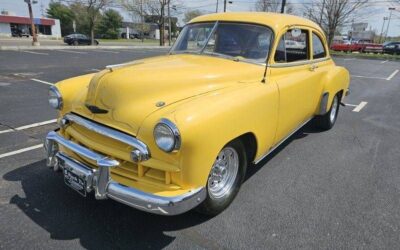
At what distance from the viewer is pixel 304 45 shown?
472 centimetres

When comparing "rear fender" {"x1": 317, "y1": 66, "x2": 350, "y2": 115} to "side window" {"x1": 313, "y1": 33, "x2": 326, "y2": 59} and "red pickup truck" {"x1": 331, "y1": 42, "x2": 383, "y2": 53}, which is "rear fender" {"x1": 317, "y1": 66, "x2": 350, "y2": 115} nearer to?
"side window" {"x1": 313, "y1": 33, "x2": 326, "y2": 59}

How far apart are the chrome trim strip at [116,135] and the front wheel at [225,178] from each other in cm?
67

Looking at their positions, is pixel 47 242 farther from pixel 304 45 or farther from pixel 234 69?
pixel 304 45

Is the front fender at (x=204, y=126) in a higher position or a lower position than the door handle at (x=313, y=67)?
lower

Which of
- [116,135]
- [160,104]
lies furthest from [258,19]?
[116,135]

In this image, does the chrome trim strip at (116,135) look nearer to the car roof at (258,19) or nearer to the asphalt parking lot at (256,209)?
the asphalt parking lot at (256,209)

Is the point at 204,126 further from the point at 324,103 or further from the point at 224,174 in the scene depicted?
the point at 324,103

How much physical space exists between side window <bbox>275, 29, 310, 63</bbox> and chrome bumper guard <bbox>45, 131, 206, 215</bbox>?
6.90ft

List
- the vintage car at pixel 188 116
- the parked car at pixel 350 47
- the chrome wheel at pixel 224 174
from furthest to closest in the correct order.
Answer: the parked car at pixel 350 47 → the chrome wheel at pixel 224 174 → the vintage car at pixel 188 116

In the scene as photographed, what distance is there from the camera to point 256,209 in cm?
320

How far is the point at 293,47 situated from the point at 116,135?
2.73m

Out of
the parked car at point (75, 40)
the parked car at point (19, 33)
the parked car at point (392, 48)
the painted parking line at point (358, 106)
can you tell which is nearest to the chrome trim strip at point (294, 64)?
the painted parking line at point (358, 106)

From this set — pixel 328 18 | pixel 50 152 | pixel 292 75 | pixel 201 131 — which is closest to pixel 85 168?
pixel 50 152

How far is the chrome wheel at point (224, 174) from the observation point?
2.97 meters
